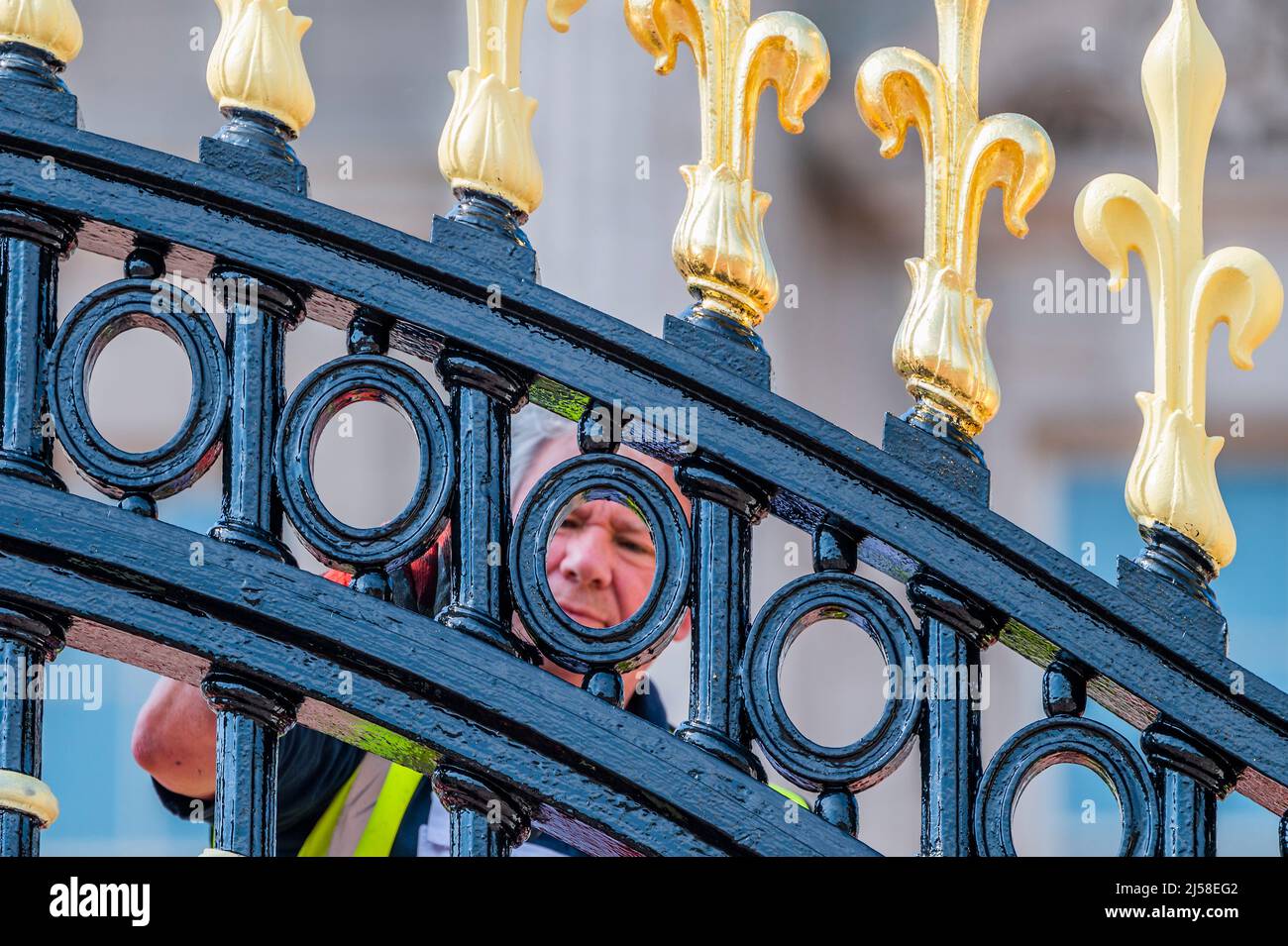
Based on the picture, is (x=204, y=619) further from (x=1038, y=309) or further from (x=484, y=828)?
(x=1038, y=309)

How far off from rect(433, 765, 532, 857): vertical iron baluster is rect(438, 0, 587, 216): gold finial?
409 mm

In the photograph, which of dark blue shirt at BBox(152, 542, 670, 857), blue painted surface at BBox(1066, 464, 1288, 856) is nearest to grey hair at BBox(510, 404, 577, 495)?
dark blue shirt at BBox(152, 542, 670, 857)

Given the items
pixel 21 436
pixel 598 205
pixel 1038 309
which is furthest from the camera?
pixel 1038 309

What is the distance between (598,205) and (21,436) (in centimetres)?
207

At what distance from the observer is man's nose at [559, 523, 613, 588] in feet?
8.64

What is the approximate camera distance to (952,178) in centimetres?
166

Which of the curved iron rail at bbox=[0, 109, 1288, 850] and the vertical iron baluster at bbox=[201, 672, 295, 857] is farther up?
the curved iron rail at bbox=[0, 109, 1288, 850]

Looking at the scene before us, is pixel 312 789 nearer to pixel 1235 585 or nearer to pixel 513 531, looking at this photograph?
pixel 513 531

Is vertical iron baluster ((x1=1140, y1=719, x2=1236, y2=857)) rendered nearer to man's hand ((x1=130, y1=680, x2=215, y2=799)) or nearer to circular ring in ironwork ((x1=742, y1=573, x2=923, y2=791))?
circular ring in ironwork ((x1=742, y1=573, x2=923, y2=791))

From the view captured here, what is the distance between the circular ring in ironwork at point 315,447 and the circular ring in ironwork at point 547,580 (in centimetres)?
6

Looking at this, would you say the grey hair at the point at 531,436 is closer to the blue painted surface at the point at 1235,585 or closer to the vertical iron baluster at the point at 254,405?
the blue painted surface at the point at 1235,585

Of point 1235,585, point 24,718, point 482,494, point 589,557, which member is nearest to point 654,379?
point 482,494
